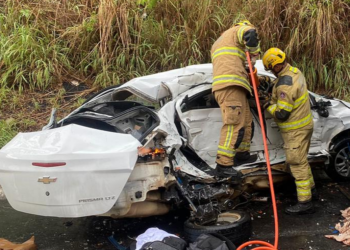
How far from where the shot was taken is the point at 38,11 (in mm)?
8695

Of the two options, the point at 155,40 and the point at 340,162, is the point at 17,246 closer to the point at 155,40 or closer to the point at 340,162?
the point at 340,162

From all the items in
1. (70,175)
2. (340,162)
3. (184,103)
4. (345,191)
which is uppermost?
(184,103)

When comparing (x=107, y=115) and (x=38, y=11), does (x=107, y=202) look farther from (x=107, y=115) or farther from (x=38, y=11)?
(x=38, y=11)

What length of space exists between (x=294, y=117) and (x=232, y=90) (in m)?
0.81

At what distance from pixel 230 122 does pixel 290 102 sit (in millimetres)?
736

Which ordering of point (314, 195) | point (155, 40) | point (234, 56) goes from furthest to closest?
point (155, 40), point (314, 195), point (234, 56)

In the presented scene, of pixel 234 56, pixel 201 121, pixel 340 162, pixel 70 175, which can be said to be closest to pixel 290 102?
pixel 234 56

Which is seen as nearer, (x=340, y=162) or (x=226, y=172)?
(x=226, y=172)

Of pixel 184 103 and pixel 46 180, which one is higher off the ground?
pixel 184 103

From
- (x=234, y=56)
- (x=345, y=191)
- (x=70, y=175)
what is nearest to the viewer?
(x=70, y=175)

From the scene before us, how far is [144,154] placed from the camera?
4.08 meters

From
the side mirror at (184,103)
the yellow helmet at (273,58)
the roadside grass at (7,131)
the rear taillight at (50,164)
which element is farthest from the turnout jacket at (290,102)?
the roadside grass at (7,131)

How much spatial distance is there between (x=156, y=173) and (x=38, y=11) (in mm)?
5797

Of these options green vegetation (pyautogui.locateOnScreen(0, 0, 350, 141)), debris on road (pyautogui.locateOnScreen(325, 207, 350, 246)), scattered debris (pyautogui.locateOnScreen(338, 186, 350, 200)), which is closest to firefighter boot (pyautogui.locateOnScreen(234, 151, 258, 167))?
debris on road (pyautogui.locateOnScreen(325, 207, 350, 246))
